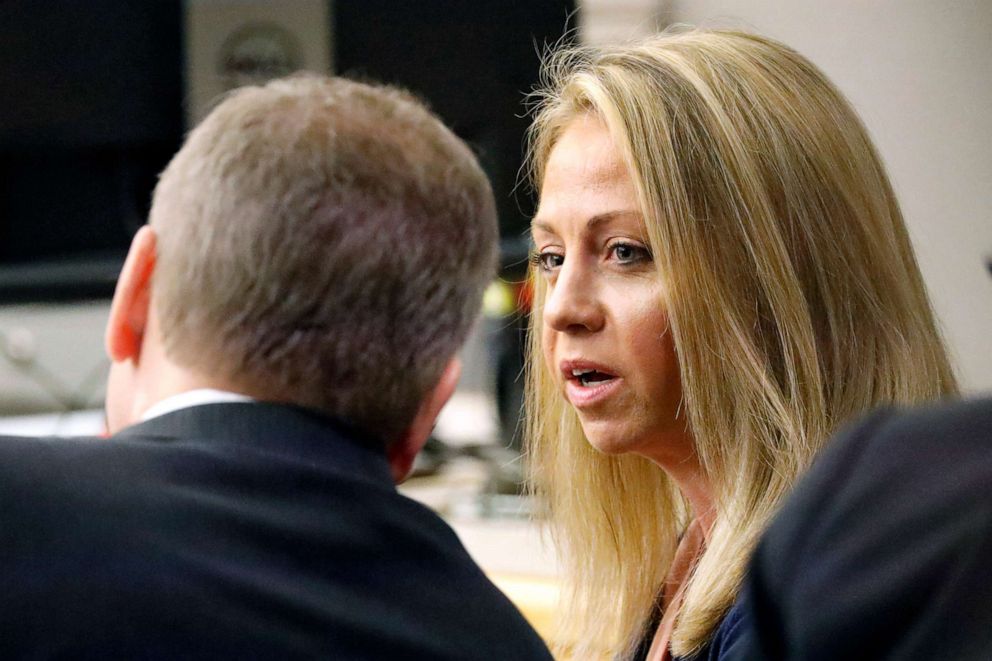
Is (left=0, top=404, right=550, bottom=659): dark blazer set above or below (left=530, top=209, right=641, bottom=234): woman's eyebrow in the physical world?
below

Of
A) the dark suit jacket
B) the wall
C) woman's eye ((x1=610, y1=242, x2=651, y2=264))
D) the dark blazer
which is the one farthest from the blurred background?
the dark suit jacket

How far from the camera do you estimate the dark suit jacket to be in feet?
1.25

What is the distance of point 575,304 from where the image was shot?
3.49ft

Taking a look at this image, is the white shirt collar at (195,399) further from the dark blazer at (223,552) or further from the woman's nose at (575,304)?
the woman's nose at (575,304)

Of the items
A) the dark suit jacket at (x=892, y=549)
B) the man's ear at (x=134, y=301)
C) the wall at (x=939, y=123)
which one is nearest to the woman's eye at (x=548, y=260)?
the man's ear at (x=134, y=301)

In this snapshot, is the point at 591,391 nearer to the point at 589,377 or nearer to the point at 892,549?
the point at 589,377

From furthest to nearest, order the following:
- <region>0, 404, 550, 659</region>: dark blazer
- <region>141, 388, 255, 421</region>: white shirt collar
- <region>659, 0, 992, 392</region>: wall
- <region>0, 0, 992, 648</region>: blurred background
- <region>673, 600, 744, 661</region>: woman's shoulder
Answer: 1. <region>659, 0, 992, 392</region>: wall
2. <region>0, 0, 992, 648</region>: blurred background
3. <region>673, 600, 744, 661</region>: woman's shoulder
4. <region>141, 388, 255, 421</region>: white shirt collar
5. <region>0, 404, 550, 659</region>: dark blazer

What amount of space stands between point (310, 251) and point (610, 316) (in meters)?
Answer: 0.43

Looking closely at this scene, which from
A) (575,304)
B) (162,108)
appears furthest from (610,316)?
(162,108)

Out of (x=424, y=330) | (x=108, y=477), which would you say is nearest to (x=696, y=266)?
(x=424, y=330)

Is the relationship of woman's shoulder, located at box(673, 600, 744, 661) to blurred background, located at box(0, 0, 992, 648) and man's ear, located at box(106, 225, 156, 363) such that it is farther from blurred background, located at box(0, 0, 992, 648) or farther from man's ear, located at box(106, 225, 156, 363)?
blurred background, located at box(0, 0, 992, 648)

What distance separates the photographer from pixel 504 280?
1.99m

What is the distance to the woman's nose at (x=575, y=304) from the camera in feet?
3.47

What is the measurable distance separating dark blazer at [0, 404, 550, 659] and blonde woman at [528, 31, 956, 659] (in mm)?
390
